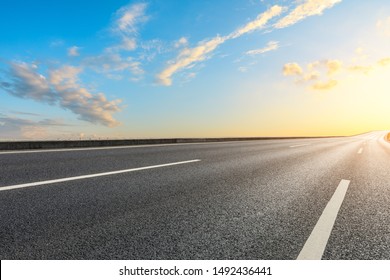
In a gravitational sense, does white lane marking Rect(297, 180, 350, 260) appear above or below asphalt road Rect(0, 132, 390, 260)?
below

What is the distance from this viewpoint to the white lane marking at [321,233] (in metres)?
2.39

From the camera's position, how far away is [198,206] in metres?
3.74

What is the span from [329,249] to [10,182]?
4.72m

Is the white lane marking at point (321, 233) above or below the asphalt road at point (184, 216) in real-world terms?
below

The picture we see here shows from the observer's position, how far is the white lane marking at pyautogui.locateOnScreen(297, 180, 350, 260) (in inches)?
94.1

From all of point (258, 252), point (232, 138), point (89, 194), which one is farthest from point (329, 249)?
point (232, 138)

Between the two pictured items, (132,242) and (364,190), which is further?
(364,190)

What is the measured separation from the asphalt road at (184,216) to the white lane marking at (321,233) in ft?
0.04

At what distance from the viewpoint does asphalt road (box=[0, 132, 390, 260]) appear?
2.44 m

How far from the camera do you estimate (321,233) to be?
289 cm

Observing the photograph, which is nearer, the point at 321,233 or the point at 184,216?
the point at 321,233

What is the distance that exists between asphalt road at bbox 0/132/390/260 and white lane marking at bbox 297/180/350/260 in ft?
0.04

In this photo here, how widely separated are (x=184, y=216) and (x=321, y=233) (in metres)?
1.44
